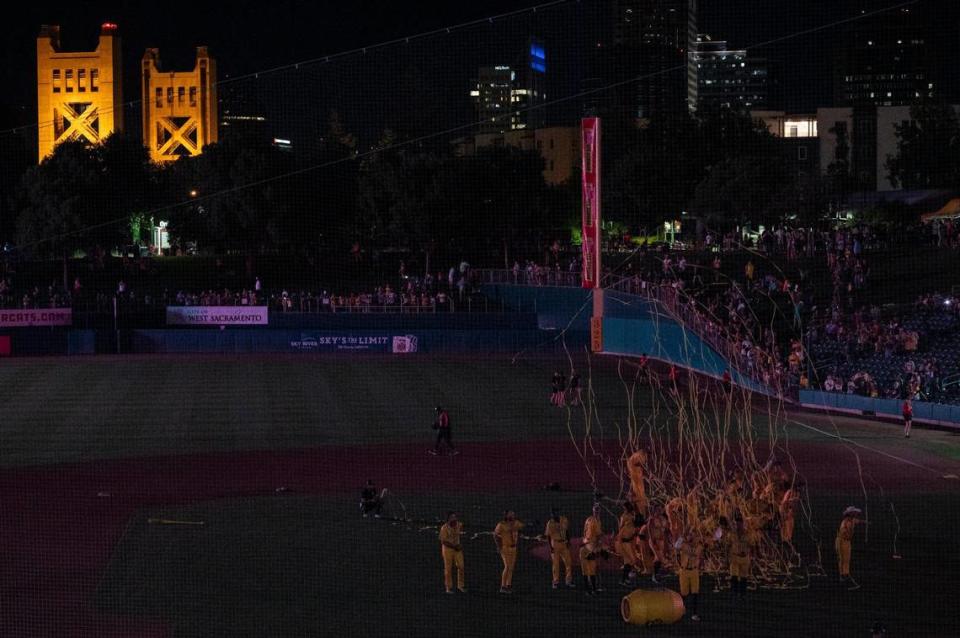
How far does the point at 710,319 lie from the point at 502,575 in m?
24.3

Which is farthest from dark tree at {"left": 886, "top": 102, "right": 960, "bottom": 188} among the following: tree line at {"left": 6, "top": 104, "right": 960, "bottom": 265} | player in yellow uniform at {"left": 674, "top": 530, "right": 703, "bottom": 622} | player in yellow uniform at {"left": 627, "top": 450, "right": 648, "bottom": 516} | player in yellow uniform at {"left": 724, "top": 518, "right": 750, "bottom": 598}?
player in yellow uniform at {"left": 674, "top": 530, "right": 703, "bottom": 622}

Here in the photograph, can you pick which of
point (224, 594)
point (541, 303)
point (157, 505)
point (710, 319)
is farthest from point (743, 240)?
point (224, 594)

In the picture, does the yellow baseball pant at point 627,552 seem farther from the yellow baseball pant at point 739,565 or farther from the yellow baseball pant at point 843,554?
the yellow baseball pant at point 843,554

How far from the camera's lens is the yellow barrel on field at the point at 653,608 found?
13984 mm

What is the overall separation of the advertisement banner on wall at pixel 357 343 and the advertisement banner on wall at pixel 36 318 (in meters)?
9.07

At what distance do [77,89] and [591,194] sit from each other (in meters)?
47.9

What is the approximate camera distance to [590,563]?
50.5 ft

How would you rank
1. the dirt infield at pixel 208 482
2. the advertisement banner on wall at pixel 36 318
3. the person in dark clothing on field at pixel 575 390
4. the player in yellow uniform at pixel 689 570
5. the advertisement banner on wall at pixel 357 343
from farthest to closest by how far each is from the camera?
1. the advertisement banner on wall at pixel 36 318
2. the advertisement banner on wall at pixel 357 343
3. the person in dark clothing on field at pixel 575 390
4. the dirt infield at pixel 208 482
5. the player in yellow uniform at pixel 689 570

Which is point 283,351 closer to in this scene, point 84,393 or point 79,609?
point 84,393

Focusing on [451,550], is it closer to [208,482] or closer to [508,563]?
[508,563]

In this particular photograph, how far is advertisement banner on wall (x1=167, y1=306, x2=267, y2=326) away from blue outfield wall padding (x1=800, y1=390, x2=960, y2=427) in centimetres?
2244

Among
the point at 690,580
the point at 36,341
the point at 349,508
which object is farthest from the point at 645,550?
the point at 36,341

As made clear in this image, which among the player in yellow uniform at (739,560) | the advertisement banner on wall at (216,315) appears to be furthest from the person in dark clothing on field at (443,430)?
the advertisement banner on wall at (216,315)

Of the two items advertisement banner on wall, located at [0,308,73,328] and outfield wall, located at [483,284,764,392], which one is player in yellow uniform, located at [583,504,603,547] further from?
advertisement banner on wall, located at [0,308,73,328]
